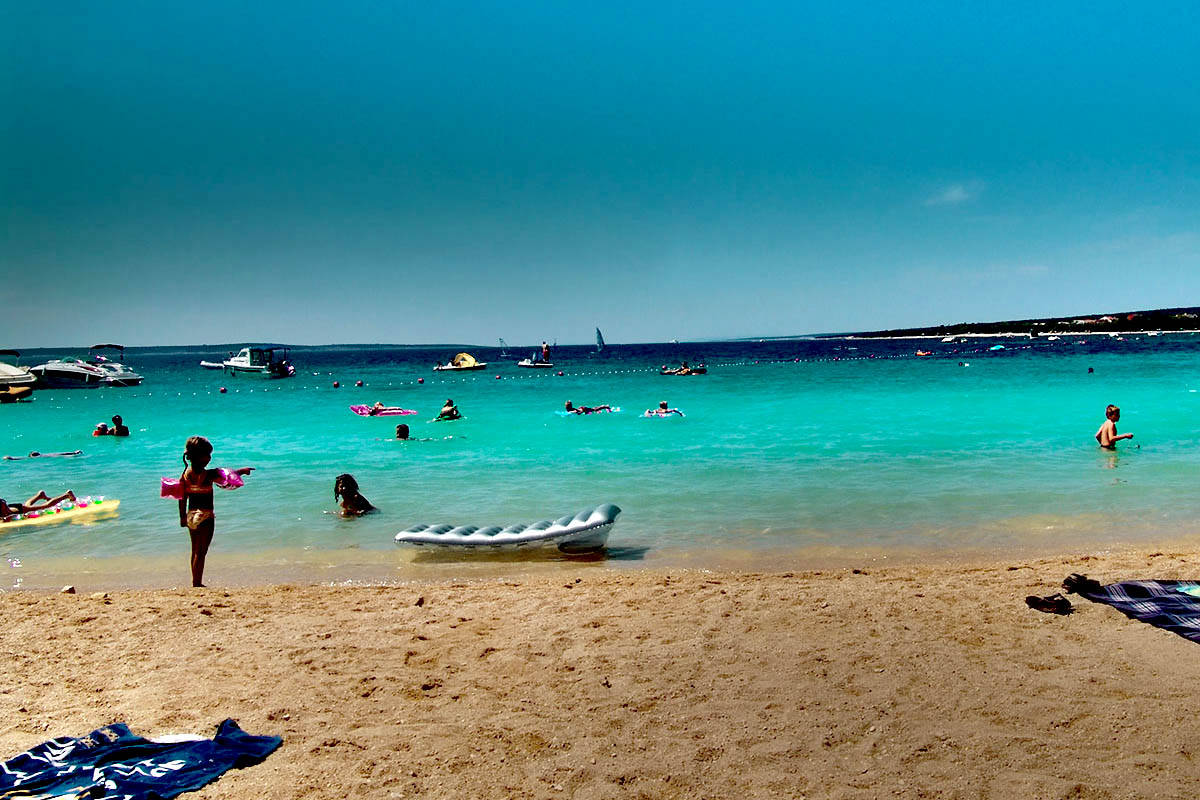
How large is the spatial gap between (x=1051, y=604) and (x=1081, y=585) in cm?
67

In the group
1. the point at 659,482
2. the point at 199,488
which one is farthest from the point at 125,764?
the point at 659,482

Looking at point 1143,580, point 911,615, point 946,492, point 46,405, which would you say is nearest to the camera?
point 911,615

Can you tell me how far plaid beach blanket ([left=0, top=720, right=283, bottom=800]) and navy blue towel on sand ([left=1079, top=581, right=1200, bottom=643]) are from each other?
659 cm

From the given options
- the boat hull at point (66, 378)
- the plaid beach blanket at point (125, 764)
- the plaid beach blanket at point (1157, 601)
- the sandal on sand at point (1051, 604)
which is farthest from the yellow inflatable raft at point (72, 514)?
the boat hull at point (66, 378)

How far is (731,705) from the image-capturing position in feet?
16.5

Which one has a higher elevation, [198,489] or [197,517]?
[198,489]

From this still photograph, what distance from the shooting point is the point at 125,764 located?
434cm

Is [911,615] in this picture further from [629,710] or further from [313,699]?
[313,699]

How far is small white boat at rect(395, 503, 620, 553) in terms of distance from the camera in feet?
32.2

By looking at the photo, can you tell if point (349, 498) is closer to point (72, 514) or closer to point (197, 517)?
point (197, 517)

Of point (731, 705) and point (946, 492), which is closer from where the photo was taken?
point (731, 705)

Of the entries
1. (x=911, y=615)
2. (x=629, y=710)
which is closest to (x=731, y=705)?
(x=629, y=710)

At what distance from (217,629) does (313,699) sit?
2113 mm

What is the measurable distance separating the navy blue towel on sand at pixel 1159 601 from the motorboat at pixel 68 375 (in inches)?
2486
